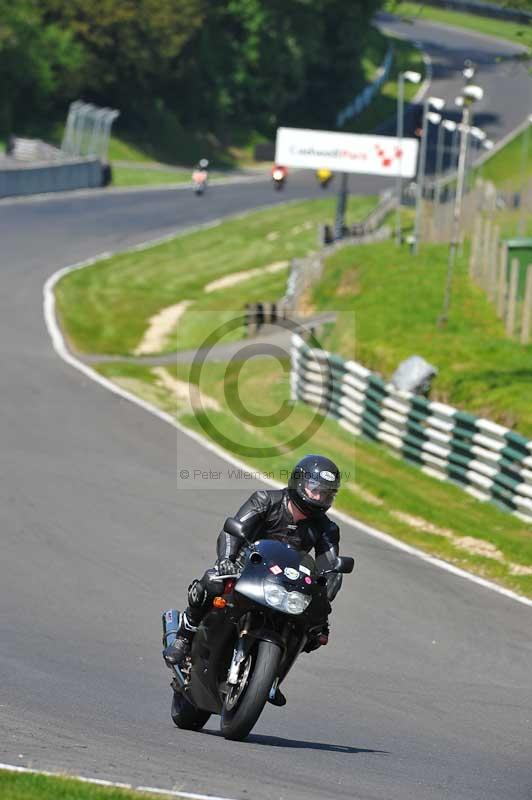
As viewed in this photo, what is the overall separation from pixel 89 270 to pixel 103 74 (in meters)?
38.6

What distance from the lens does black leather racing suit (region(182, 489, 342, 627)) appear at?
31.7ft

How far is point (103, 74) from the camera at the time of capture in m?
79.9

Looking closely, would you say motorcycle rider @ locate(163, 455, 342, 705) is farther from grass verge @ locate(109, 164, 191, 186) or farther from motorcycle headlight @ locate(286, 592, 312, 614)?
grass verge @ locate(109, 164, 191, 186)

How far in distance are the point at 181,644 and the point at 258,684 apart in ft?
4.02

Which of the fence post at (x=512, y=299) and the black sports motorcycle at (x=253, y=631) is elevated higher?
the black sports motorcycle at (x=253, y=631)

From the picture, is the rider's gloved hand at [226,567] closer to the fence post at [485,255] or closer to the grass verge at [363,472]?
the grass verge at [363,472]

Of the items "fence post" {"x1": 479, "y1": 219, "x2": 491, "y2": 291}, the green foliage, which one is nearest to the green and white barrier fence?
"fence post" {"x1": 479, "y1": 219, "x2": 491, "y2": 291}

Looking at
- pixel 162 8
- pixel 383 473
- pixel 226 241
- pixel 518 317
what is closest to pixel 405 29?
pixel 162 8

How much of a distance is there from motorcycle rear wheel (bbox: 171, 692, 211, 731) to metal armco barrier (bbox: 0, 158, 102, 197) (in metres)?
44.2

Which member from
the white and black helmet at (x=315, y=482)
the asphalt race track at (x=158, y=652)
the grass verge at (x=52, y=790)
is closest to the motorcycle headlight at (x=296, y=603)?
the white and black helmet at (x=315, y=482)

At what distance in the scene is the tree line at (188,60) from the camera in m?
75.9

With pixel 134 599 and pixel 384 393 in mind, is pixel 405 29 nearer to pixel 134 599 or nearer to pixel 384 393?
pixel 384 393

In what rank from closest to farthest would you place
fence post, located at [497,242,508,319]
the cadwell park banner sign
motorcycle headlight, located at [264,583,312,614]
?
motorcycle headlight, located at [264,583,312,614], fence post, located at [497,242,508,319], the cadwell park banner sign

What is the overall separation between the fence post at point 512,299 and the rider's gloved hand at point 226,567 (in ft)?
62.4
